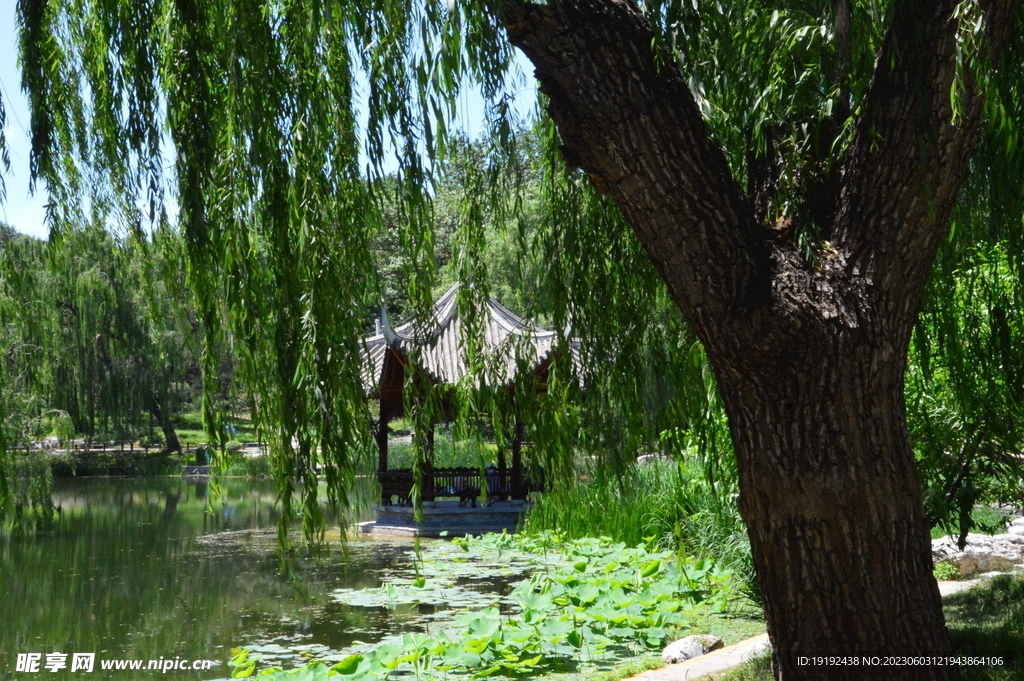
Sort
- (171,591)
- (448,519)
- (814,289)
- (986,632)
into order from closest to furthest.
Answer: (814,289) < (986,632) < (171,591) < (448,519)

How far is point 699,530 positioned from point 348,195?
5.76 m

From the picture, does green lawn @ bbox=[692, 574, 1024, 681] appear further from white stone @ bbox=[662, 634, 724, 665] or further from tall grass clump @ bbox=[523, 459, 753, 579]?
tall grass clump @ bbox=[523, 459, 753, 579]

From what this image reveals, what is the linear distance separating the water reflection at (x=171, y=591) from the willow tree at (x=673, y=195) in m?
0.98

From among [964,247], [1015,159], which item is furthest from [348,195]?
[964,247]

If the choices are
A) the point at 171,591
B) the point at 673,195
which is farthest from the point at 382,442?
the point at 673,195

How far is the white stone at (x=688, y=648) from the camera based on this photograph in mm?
5031

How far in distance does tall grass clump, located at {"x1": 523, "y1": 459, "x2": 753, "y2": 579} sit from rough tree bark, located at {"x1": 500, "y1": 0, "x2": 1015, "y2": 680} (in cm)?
361

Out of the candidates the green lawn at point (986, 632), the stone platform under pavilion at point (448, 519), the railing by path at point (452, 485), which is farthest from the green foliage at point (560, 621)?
the railing by path at point (452, 485)

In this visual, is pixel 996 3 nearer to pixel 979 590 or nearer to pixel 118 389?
pixel 979 590

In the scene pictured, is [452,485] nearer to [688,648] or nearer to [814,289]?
[688,648]

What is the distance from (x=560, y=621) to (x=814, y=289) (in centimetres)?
397

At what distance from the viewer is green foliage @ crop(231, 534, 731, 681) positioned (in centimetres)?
498

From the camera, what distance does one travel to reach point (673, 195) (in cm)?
244

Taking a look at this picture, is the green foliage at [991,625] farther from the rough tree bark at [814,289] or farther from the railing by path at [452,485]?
the railing by path at [452,485]
